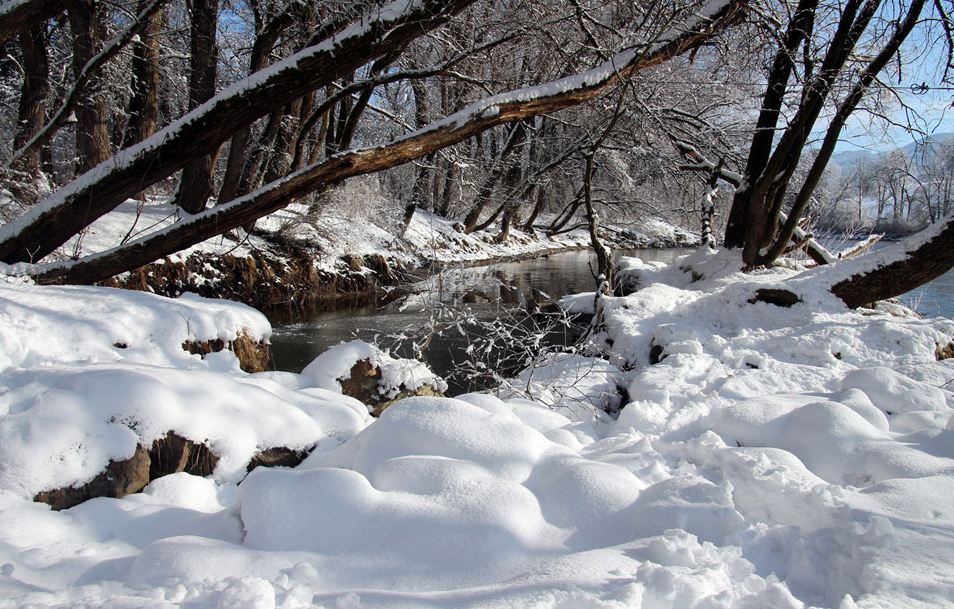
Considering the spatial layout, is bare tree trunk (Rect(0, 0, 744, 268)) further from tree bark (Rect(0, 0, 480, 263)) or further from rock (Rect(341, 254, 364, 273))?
rock (Rect(341, 254, 364, 273))

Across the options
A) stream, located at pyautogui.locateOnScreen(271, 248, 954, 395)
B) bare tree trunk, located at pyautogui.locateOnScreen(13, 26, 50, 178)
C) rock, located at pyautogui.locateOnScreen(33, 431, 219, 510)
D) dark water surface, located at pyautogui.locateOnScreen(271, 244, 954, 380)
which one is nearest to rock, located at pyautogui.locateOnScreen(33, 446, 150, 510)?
rock, located at pyautogui.locateOnScreen(33, 431, 219, 510)

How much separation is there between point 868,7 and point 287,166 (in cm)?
993

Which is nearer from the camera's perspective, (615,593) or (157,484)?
(615,593)

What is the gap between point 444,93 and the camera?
475 inches

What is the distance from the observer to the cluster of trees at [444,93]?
386 cm

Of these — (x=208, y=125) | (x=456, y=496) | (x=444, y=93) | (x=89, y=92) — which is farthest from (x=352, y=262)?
(x=456, y=496)

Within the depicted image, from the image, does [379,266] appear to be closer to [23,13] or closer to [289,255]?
[289,255]

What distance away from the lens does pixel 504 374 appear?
6.50m

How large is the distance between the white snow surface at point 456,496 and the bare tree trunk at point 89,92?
5.18 metres

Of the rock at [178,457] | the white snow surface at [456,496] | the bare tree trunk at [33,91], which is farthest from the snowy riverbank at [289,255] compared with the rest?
the rock at [178,457]

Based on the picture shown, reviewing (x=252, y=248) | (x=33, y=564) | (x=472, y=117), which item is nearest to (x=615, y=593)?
(x=33, y=564)

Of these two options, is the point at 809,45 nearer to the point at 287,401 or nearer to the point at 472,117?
the point at 472,117

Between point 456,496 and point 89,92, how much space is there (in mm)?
9519

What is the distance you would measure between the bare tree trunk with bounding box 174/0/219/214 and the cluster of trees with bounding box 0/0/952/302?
0.10 ft
